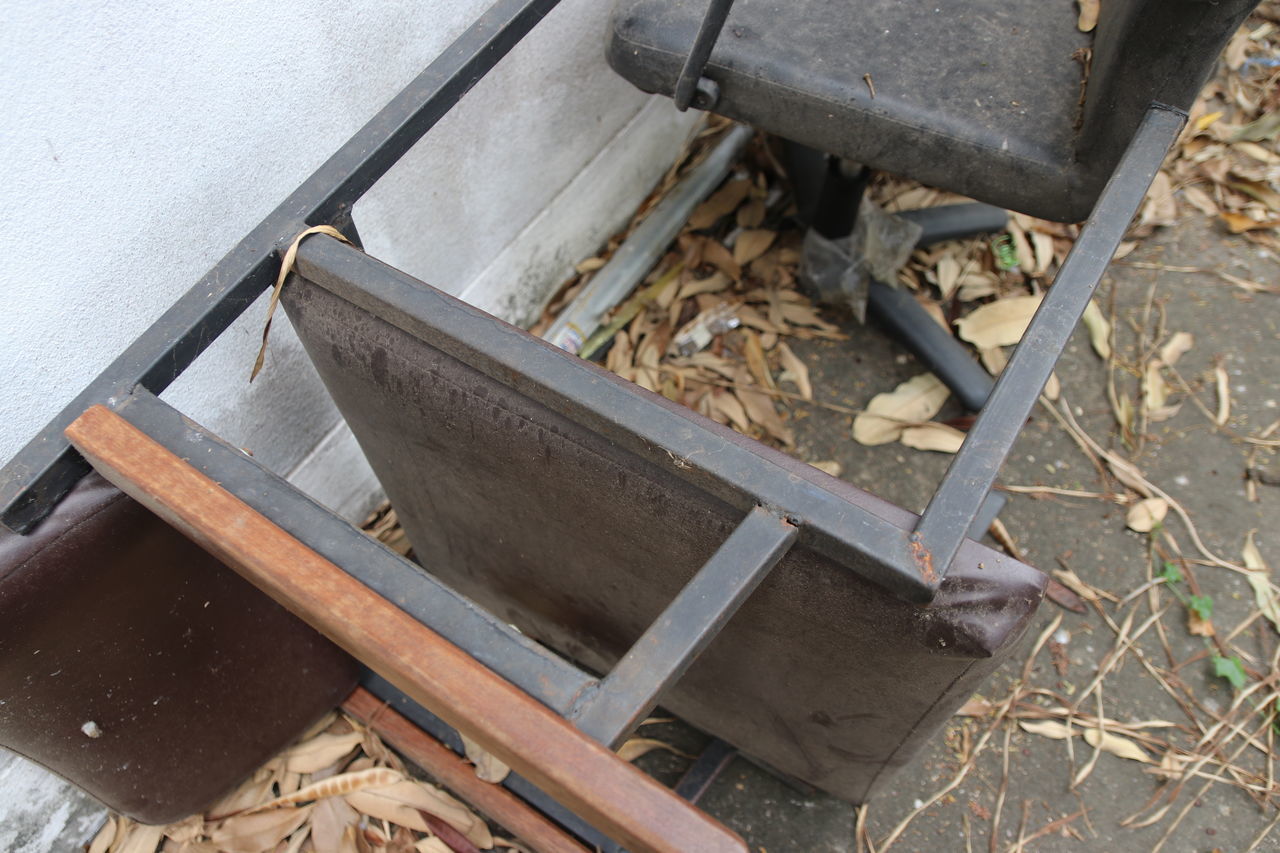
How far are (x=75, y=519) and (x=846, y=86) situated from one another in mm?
1168

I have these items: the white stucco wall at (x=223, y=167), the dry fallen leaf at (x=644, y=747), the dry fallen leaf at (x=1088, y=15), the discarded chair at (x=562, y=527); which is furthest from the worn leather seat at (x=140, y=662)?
the dry fallen leaf at (x=1088, y=15)

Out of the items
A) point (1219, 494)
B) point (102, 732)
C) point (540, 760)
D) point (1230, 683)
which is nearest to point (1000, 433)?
point (540, 760)

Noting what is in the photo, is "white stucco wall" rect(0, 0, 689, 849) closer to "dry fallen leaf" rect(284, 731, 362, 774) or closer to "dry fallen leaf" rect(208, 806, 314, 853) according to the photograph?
"dry fallen leaf" rect(208, 806, 314, 853)

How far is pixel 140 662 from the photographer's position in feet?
3.73

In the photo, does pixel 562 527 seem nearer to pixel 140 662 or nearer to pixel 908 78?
pixel 140 662

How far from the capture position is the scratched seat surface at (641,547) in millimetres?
881

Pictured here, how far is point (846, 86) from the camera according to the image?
4.52ft

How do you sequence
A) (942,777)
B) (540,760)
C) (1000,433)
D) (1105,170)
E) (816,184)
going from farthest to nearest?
(816,184) → (942,777) → (1105,170) → (1000,433) → (540,760)

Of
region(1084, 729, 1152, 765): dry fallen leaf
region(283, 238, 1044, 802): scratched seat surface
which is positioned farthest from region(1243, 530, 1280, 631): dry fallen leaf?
region(283, 238, 1044, 802): scratched seat surface

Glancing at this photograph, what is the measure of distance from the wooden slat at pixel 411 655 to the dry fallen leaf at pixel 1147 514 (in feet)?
5.12

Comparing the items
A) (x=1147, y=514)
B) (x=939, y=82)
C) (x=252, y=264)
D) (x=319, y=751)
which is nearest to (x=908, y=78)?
(x=939, y=82)

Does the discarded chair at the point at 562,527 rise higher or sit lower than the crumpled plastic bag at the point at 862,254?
higher

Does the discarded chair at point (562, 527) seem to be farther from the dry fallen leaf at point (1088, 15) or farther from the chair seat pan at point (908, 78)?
the dry fallen leaf at point (1088, 15)

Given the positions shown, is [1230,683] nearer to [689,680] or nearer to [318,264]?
[689,680]
